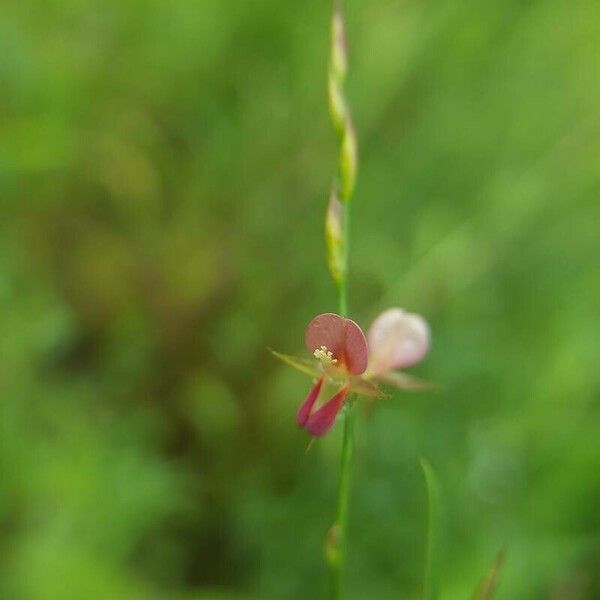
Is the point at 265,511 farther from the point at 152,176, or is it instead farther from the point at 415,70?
the point at 415,70

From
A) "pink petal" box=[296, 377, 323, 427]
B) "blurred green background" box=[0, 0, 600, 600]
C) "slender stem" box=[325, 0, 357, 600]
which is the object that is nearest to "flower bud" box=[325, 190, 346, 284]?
"slender stem" box=[325, 0, 357, 600]

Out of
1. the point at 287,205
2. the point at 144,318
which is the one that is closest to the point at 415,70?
the point at 287,205

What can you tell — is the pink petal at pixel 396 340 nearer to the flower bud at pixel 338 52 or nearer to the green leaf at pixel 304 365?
the green leaf at pixel 304 365

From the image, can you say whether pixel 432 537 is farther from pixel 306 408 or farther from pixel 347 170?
pixel 347 170

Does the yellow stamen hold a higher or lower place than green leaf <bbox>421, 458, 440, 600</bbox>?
higher

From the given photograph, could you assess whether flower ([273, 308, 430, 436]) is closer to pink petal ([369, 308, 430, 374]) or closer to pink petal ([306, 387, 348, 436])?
pink petal ([306, 387, 348, 436])

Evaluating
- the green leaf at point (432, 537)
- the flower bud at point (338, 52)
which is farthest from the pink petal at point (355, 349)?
the flower bud at point (338, 52)

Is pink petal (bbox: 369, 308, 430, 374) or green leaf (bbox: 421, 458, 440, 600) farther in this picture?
pink petal (bbox: 369, 308, 430, 374)

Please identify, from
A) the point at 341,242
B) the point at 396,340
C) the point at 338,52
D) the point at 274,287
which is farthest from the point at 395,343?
the point at 274,287
